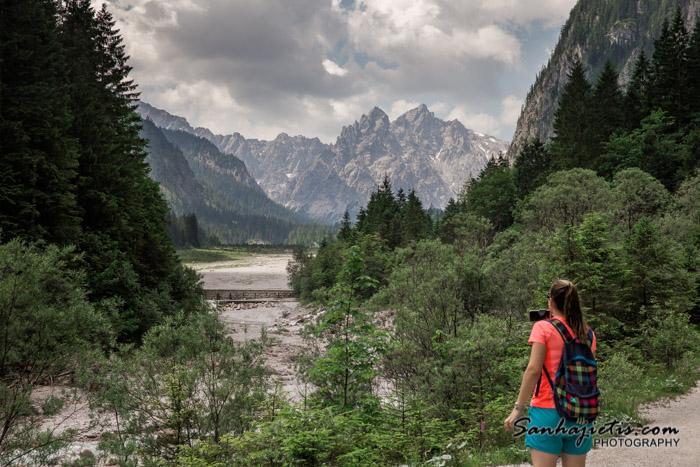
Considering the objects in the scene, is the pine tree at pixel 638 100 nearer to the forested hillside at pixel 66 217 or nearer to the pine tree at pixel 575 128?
the pine tree at pixel 575 128

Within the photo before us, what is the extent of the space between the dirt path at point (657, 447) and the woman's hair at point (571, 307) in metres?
3.97

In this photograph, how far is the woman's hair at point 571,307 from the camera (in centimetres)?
333

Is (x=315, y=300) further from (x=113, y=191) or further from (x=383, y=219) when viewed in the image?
(x=383, y=219)

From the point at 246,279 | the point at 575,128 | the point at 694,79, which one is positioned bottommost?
the point at 246,279

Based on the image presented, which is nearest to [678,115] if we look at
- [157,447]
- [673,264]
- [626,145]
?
[626,145]

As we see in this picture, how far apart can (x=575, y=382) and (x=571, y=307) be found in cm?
65

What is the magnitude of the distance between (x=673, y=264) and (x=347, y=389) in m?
14.5

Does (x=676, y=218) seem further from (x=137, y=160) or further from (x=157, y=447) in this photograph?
(x=137, y=160)

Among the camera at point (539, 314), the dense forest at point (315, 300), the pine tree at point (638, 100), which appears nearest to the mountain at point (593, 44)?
the pine tree at point (638, 100)

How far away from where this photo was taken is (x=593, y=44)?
530ft

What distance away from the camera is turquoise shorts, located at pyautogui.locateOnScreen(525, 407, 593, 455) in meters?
3.18

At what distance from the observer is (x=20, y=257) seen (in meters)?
9.41

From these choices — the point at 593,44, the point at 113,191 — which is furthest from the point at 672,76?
the point at 593,44

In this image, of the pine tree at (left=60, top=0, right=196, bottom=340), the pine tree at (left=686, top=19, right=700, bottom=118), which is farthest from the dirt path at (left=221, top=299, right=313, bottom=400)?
the pine tree at (left=686, top=19, right=700, bottom=118)
